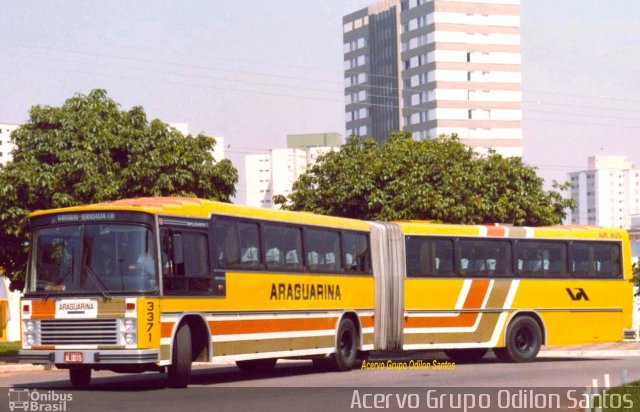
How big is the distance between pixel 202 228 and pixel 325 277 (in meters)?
4.64

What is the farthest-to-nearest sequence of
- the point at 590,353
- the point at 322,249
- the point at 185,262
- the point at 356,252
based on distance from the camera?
the point at 590,353, the point at 356,252, the point at 322,249, the point at 185,262

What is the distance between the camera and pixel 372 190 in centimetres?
5172

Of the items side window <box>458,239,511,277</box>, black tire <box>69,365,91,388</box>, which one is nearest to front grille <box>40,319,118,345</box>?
black tire <box>69,365,91,388</box>

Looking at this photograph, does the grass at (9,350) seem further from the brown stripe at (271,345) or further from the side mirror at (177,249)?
the side mirror at (177,249)

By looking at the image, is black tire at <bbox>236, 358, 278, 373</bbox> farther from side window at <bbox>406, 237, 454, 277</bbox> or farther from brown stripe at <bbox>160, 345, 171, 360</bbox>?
brown stripe at <bbox>160, 345, 171, 360</bbox>

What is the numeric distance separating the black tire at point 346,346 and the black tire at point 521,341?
4646mm

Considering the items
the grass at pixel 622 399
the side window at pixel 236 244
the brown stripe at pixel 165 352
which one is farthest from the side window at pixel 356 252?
the grass at pixel 622 399

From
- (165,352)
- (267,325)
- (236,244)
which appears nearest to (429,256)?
(267,325)

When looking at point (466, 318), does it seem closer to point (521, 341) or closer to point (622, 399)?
point (521, 341)

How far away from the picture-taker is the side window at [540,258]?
104ft

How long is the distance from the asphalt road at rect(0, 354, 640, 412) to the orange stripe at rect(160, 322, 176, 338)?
88 centimetres

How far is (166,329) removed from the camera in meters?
21.7

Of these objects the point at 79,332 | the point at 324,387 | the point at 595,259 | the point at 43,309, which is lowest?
the point at 324,387

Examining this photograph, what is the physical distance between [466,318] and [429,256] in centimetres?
165
